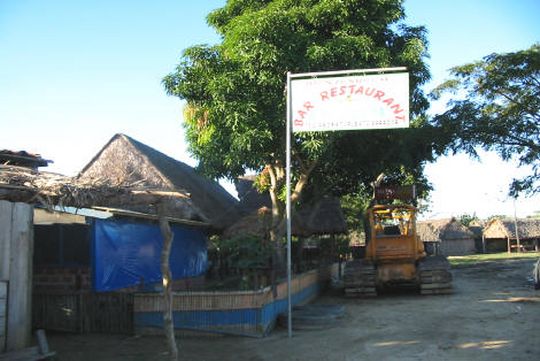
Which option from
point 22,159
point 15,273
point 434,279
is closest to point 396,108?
point 15,273

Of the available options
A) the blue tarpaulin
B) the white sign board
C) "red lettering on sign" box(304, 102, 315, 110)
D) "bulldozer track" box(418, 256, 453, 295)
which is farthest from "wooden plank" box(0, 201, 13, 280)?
"bulldozer track" box(418, 256, 453, 295)

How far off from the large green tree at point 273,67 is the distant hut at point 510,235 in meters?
52.0

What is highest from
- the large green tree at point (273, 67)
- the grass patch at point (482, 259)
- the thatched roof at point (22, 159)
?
the large green tree at point (273, 67)

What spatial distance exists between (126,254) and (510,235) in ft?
A: 194

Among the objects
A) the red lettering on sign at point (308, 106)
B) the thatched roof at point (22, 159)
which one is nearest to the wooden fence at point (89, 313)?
the thatched roof at point (22, 159)

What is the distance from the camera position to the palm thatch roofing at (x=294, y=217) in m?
17.7

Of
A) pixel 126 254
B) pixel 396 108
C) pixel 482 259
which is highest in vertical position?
pixel 396 108

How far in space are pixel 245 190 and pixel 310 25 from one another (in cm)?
1211

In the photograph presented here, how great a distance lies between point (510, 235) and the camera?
206 feet

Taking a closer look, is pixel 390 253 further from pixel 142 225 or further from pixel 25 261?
pixel 25 261

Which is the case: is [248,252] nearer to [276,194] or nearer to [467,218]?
[276,194]

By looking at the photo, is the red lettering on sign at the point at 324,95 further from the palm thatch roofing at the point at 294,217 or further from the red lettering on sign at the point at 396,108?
the palm thatch roofing at the point at 294,217

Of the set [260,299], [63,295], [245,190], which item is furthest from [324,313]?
[245,190]

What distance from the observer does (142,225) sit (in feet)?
42.6
